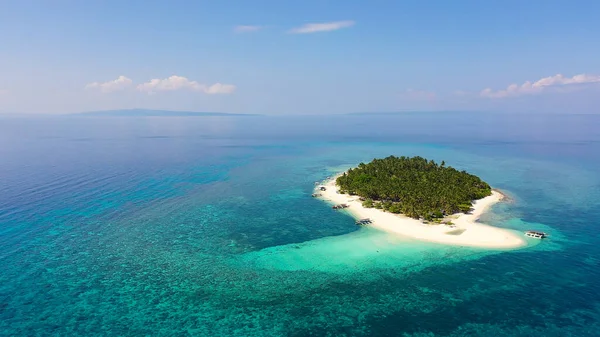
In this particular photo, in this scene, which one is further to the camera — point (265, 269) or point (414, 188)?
point (414, 188)

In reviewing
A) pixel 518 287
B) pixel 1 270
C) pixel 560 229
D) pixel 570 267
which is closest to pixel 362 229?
pixel 518 287

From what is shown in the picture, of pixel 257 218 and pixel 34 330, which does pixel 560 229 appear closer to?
pixel 257 218

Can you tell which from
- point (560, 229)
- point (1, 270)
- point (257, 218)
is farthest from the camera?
point (257, 218)

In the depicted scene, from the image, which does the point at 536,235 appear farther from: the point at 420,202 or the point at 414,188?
the point at 414,188

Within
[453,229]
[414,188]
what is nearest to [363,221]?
[453,229]

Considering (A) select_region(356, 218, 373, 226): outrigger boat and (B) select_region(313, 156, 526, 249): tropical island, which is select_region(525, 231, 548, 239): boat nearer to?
(B) select_region(313, 156, 526, 249): tropical island

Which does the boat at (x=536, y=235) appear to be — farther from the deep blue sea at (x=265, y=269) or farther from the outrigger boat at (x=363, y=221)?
the outrigger boat at (x=363, y=221)
